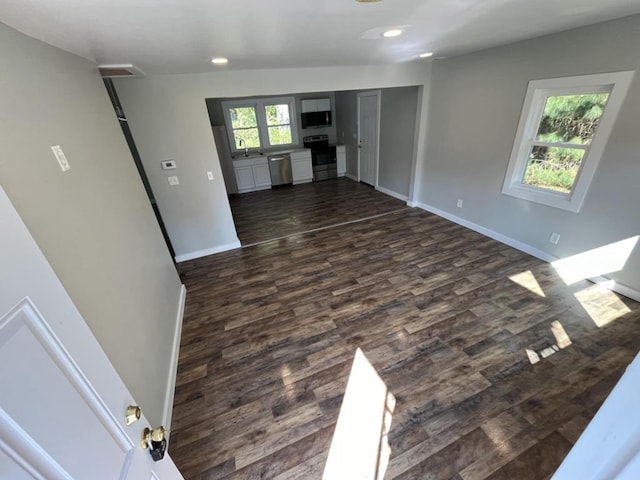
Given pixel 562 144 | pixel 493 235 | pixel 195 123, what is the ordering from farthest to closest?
pixel 493 235 < pixel 195 123 < pixel 562 144

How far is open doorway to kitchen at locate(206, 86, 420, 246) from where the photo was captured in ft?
16.2

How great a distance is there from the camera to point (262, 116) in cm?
686

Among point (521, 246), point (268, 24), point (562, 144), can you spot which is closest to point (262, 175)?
point (268, 24)

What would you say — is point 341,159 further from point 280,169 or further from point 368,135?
point 280,169

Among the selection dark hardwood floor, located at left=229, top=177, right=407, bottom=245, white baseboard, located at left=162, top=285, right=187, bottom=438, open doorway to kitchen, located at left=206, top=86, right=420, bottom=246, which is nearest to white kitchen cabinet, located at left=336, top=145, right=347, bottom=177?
open doorway to kitchen, located at left=206, top=86, right=420, bottom=246

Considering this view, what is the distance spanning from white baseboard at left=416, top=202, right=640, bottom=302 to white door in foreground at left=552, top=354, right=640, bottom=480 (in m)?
3.16

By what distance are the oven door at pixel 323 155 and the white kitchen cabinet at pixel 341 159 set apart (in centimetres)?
13

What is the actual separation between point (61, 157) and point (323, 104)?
6813 millimetres

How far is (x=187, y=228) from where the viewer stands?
12.1 feet

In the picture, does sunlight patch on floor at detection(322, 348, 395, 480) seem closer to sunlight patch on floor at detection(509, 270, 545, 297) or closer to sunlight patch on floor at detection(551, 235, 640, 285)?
sunlight patch on floor at detection(509, 270, 545, 297)

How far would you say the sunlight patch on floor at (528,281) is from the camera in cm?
278

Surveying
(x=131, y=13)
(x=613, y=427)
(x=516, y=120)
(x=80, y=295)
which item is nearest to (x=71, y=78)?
(x=131, y=13)

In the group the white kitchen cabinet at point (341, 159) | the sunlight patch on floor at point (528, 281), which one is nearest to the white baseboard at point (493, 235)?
the sunlight patch on floor at point (528, 281)

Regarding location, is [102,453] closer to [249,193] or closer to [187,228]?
[187,228]
